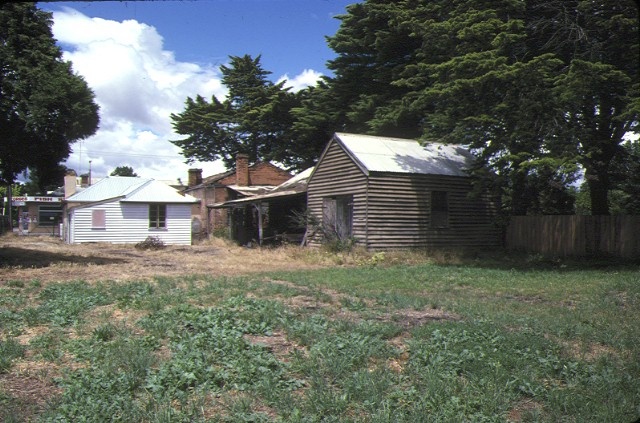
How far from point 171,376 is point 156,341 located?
132cm

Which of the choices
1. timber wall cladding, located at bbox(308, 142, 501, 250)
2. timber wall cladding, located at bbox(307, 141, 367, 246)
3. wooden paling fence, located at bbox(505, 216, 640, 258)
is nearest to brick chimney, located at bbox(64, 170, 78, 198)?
timber wall cladding, located at bbox(307, 141, 367, 246)

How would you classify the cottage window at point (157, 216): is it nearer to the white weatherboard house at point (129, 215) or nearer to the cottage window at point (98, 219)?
the white weatherboard house at point (129, 215)

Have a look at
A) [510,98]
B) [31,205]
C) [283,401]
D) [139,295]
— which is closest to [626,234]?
[510,98]

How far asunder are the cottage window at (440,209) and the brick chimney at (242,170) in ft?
53.1

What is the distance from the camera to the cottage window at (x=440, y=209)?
23.5 metres

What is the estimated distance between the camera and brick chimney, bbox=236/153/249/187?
36438mm

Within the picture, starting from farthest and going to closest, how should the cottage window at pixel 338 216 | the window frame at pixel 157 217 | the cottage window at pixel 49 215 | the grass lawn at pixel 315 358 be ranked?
the cottage window at pixel 49 215 → the window frame at pixel 157 217 → the cottage window at pixel 338 216 → the grass lawn at pixel 315 358

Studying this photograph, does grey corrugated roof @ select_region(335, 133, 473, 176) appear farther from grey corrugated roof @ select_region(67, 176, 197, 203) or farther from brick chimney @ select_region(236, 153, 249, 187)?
grey corrugated roof @ select_region(67, 176, 197, 203)

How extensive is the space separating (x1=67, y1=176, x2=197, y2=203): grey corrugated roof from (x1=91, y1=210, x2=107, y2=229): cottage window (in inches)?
30.8

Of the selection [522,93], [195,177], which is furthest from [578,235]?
[195,177]

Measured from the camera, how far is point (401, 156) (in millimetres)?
24016

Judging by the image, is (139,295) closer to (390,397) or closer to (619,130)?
(390,397)

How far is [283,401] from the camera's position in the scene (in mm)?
4660

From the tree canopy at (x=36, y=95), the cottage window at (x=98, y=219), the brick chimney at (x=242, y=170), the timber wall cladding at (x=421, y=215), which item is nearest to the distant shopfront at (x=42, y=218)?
the cottage window at (x=98, y=219)
